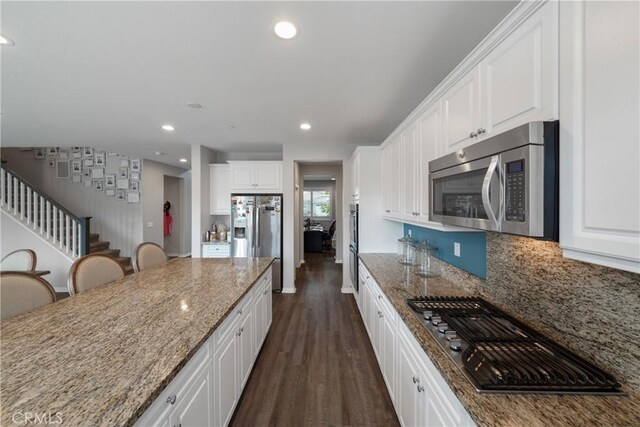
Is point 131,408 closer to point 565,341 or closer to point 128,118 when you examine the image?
point 565,341

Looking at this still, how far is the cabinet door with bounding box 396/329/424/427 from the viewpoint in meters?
1.33

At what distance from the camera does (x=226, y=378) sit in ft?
5.16

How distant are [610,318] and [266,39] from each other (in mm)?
2328

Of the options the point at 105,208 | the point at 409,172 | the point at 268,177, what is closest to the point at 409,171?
the point at 409,172

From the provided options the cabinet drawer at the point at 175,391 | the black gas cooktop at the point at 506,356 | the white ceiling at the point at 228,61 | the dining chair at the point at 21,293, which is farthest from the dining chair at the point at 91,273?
→ the black gas cooktop at the point at 506,356

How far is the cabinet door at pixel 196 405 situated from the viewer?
3.43 ft

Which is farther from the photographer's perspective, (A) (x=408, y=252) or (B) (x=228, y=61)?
(A) (x=408, y=252)

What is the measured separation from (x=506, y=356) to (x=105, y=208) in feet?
25.1

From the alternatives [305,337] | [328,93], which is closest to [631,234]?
[328,93]

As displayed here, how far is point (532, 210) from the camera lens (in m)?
0.91

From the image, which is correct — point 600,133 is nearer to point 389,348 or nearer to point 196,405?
point 389,348

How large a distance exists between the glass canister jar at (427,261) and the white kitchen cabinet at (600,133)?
165 centimetres

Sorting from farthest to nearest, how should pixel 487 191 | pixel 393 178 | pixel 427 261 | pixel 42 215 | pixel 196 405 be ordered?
1. pixel 42 215
2. pixel 393 178
3. pixel 427 261
4. pixel 196 405
5. pixel 487 191

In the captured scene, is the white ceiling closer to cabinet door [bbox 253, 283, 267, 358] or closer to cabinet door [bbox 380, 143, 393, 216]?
cabinet door [bbox 380, 143, 393, 216]
